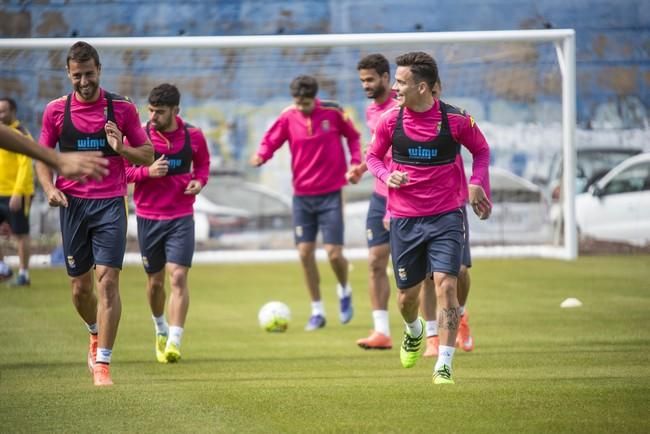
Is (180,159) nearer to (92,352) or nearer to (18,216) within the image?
(92,352)

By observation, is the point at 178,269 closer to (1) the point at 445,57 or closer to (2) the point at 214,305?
(2) the point at 214,305

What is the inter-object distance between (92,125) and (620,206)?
15278mm

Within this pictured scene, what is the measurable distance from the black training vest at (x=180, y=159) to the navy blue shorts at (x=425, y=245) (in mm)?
2399

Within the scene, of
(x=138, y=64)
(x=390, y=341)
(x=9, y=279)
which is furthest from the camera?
(x=138, y=64)

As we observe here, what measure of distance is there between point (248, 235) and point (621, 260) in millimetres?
6668

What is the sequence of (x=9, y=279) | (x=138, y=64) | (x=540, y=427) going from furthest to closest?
(x=138, y=64) < (x=9, y=279) < (x=540, y=427)

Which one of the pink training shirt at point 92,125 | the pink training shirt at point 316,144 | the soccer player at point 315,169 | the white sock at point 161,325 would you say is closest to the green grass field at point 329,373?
the white sock at point 161,325

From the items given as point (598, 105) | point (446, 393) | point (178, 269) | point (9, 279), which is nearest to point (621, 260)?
point (598, 105)

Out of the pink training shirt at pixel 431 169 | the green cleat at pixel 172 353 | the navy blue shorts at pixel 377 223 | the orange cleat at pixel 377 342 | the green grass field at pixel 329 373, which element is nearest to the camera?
the green grass field at pixel 329 373

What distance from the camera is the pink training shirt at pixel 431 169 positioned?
29.3 feet

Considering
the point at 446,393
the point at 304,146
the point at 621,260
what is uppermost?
the point at 304,146

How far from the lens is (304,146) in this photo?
1318 centimetres

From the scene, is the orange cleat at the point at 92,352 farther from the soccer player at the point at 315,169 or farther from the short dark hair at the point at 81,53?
the soccer player at the point at 315,169

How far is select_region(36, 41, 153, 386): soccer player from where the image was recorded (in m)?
8.99
